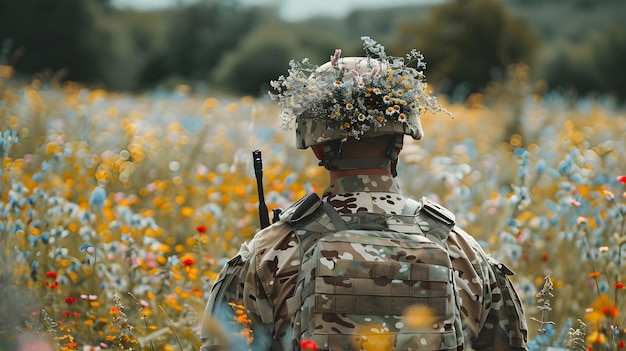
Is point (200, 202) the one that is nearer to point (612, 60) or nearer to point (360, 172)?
point (360, 172)

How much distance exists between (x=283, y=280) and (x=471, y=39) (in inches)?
1823

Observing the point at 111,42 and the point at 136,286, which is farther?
the point at 111,42

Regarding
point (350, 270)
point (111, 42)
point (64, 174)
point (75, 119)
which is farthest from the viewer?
point (111, 42)

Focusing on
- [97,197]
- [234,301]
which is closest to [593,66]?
[97,197]

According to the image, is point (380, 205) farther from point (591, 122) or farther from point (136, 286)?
point (591, 122)

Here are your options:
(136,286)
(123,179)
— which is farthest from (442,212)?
(123,179)

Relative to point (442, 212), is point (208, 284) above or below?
below

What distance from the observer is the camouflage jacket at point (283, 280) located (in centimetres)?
252

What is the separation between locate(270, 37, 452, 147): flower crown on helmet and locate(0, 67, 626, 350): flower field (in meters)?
0.74

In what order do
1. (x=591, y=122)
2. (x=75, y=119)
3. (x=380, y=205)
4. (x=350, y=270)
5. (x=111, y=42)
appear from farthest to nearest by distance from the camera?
(x=111, y=42)
(x=591, y=122)
(x=75, y=119)
(x=380, y=205)
(x=350, y=270)

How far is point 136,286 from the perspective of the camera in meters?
4.20

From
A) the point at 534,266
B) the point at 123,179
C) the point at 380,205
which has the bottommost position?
the point at 534,266

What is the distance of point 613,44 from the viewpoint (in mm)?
51312

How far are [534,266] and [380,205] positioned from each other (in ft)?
8.70
